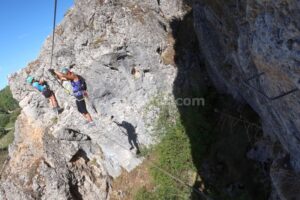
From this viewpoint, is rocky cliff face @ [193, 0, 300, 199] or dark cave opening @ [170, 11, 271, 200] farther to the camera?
dark cave opening @ [170, 11, 271, 200]

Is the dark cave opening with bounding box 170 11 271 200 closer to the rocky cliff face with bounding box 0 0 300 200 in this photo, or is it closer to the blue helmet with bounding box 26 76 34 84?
the rocky cliff face with bounding box 0 0 300 200

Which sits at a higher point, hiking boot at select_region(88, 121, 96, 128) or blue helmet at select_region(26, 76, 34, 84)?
blue helmet at select_region(26, 76, 34, 84)

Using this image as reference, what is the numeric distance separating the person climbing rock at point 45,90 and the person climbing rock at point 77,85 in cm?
152

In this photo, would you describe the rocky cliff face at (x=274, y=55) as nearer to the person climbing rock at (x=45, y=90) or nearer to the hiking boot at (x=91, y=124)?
the hiking boot at (x=91, y=124)

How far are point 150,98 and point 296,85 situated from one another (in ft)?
40.0

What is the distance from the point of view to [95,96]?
56.7 feet

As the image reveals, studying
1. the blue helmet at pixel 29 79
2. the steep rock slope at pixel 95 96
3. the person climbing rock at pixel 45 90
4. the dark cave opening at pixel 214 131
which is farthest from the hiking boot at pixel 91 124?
the dark cave opening at pixel 214 131

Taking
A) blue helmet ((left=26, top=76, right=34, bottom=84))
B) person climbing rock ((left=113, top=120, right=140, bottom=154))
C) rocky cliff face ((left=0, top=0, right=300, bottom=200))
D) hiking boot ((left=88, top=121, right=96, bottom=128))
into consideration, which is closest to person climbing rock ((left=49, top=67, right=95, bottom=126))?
hiking boot ((left=88, top=121, right=96, bottom=128))

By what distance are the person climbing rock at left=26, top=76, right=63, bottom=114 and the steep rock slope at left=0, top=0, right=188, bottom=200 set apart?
312 millimetres

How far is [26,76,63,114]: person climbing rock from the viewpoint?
18.1m

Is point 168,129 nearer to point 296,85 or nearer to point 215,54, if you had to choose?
point 215,54

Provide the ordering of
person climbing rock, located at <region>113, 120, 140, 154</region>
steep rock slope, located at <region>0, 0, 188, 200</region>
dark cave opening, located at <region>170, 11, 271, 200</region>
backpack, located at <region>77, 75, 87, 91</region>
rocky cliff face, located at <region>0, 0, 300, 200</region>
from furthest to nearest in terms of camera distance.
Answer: person climbing rock, located at <region>113, 120, 140, 154</region>
backpack, located at <region>77, 75, 87, 91</region>
steep rock slope, located at <region>0, 0, 188, 200</region>
rocky cliff face, located at <region>0, 0, 300, 200</region>
dark cave opening, located at <region>170, 11, 271, 200</region>

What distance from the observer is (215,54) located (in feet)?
46.0

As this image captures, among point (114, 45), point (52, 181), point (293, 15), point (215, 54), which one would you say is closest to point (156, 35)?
point (114, 45)
